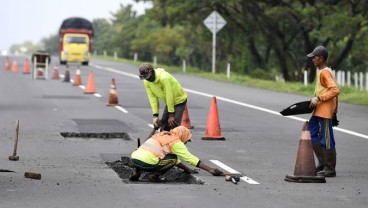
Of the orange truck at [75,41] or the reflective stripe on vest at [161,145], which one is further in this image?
the orange truck at [75,41]

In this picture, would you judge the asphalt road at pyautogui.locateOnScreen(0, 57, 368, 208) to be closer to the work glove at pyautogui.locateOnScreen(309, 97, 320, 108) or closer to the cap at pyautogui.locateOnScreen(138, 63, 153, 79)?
the work glove at pyautogui.locateOnScreen(309, 97, 320, 108)

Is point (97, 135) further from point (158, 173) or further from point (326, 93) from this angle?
point (326, 93)

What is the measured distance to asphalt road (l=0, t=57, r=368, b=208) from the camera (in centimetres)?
1069

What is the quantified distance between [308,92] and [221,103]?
7313 mm

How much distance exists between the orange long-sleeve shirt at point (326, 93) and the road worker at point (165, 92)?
2121mm

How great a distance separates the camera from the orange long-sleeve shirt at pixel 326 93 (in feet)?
43.1

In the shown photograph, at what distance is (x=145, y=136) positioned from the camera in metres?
19.0

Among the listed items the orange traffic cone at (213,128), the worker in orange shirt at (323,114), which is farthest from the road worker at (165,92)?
the orange traffic cone at (213,128)

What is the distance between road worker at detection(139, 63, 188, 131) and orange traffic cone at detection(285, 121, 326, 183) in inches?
90.7

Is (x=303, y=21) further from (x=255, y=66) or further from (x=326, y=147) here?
(x=326, y=147)

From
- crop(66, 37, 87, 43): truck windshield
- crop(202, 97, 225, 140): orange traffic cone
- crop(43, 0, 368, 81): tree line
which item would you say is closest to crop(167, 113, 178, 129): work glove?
crop(202, 97, 225, 140): orange traffic cone

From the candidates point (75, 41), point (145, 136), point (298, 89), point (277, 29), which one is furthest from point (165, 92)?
point (75, 41)

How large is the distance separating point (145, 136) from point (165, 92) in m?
5.18

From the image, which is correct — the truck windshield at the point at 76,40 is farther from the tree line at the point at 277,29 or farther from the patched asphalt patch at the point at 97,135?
the patched asphalt patch at the point at 97,135
